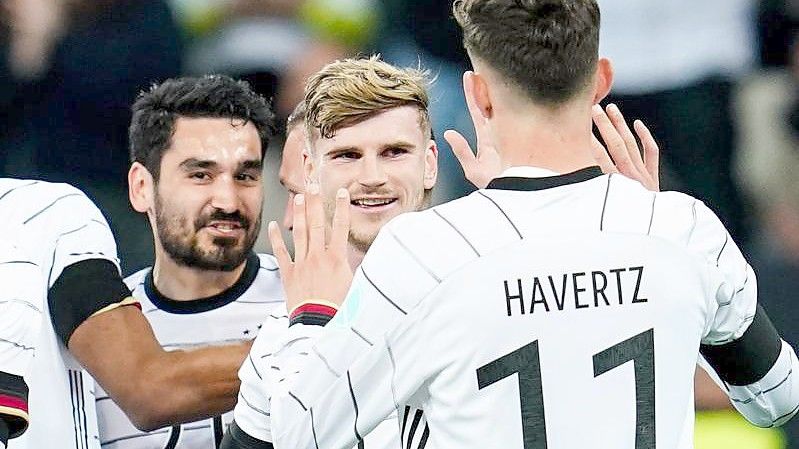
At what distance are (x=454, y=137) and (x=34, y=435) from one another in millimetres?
1417

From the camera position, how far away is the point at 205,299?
420 cm

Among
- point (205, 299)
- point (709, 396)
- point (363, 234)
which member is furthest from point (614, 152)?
point (709, 396)

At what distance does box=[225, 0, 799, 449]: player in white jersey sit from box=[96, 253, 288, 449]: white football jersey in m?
1.43

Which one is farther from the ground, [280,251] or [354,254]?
[280,251]

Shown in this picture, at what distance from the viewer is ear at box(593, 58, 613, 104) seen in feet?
8.55

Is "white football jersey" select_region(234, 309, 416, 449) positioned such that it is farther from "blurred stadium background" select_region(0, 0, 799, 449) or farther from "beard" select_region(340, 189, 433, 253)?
"blurred stadium background" select_region(0, 0, 799, 449)

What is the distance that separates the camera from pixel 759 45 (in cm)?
706

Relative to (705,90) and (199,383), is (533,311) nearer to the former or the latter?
(199,383)

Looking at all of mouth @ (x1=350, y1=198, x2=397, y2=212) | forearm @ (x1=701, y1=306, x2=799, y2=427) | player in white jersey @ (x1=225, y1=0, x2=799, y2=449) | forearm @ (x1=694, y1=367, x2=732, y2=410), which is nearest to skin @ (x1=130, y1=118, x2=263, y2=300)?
mouth @ (x1=350, y1=198, x2=397, y2=212)

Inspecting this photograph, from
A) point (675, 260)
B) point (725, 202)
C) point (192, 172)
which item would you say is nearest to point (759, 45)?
point (725, 202)

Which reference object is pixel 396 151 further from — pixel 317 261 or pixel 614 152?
pixel 317 261

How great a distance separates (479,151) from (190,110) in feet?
5.98

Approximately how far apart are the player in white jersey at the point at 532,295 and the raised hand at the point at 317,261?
0.26 m

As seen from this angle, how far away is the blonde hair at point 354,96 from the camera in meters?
3.68
